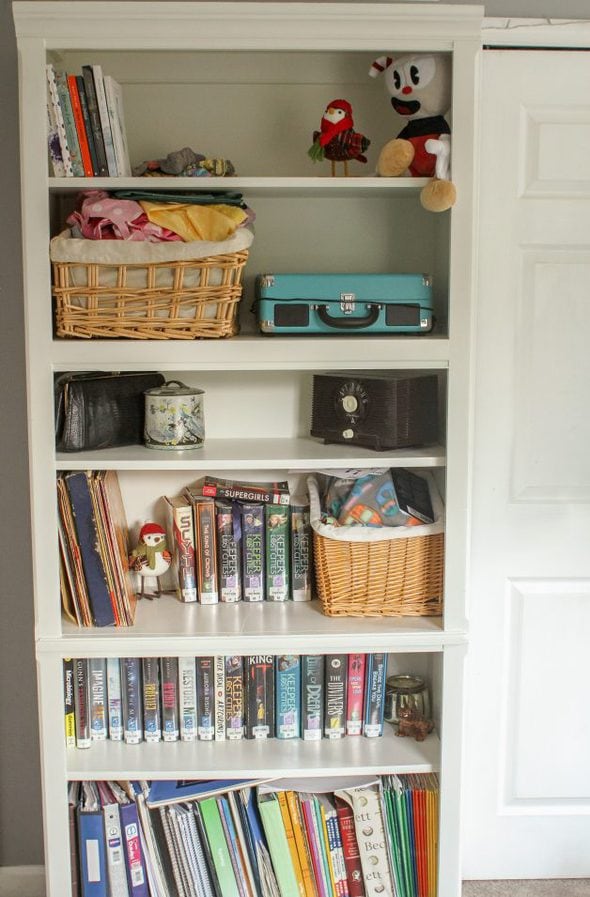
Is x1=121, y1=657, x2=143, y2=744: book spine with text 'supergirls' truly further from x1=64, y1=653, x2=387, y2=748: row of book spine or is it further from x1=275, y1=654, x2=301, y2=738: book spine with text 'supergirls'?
x1=275, y1=654, x2=301, y2=738: book spine with text 'supergirls'

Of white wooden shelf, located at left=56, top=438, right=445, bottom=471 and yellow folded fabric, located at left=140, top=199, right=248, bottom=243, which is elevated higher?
yellow folded fabric, located at left=140, top=199, right=248, bottom=243

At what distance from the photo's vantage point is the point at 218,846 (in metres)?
2.12

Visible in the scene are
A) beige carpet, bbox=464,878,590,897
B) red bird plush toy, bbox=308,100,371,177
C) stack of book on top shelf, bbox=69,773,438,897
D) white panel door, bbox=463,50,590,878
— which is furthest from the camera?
beige carpet, bbox=464,878,590,897

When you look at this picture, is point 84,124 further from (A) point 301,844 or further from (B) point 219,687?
(A) point 301,844

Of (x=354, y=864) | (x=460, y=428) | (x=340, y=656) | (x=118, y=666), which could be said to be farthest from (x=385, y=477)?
(x=354, y=864)

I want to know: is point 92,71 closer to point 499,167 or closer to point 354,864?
point 499,167

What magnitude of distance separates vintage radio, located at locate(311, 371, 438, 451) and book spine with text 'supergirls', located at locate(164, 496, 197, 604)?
1.18ft

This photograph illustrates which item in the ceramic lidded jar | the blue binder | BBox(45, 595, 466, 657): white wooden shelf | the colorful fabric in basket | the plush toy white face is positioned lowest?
the blue binder

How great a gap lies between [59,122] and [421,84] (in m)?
0.71

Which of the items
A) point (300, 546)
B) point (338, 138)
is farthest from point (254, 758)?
point (338, 138)

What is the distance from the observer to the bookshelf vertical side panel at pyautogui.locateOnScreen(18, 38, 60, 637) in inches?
74.0

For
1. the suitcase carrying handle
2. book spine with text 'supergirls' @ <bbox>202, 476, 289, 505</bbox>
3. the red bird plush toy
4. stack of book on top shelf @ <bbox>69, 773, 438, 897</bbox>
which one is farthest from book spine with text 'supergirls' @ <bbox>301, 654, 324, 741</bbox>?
the red bird plush toy

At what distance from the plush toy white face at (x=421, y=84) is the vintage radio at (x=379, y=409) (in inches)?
21.1

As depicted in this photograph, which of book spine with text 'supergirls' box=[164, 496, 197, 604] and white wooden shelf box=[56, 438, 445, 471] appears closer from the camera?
white wooden shelf box=[56, 438, 445, 471]
